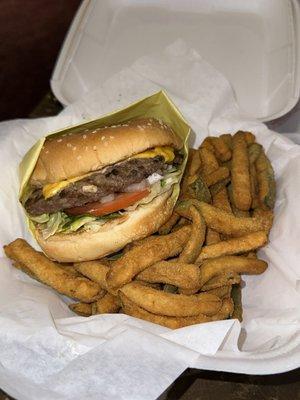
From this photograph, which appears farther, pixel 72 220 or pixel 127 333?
pixel 72 220

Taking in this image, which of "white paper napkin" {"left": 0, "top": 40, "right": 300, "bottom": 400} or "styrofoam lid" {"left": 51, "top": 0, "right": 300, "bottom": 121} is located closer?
"white paper napkin" {"left": 0, "top": 40, "right": 300, "bottom": 400}

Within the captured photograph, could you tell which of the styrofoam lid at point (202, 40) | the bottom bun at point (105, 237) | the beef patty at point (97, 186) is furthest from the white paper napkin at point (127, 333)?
the styrofoam lid at point (202, 40)

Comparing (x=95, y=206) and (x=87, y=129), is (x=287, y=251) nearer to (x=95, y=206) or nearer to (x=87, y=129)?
(x=95, y=206)

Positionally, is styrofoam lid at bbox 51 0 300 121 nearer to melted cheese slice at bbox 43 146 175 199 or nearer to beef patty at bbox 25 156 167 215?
melted cheese slice at bbox 43 146 175 199

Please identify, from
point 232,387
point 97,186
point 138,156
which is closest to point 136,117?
point 138,156

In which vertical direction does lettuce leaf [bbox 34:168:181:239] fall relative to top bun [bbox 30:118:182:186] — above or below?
below

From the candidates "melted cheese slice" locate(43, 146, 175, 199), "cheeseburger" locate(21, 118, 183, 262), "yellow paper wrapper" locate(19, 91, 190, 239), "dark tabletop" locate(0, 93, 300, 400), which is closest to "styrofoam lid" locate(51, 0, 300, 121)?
"yellow paper wrapper" locate(19, 91, 190, 239)

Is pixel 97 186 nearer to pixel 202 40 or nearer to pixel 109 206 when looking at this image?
pixel 109 206

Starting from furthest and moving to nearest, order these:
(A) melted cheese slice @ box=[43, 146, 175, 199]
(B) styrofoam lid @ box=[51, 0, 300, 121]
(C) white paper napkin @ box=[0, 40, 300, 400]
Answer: (B) styrofoam lid @ box=[51, 0, 300, 121] < (A) melted cheese slice @ box=[43, 146, 175, 199] < (C) white paper napkin @ box=[0, 40, 300, 400]
